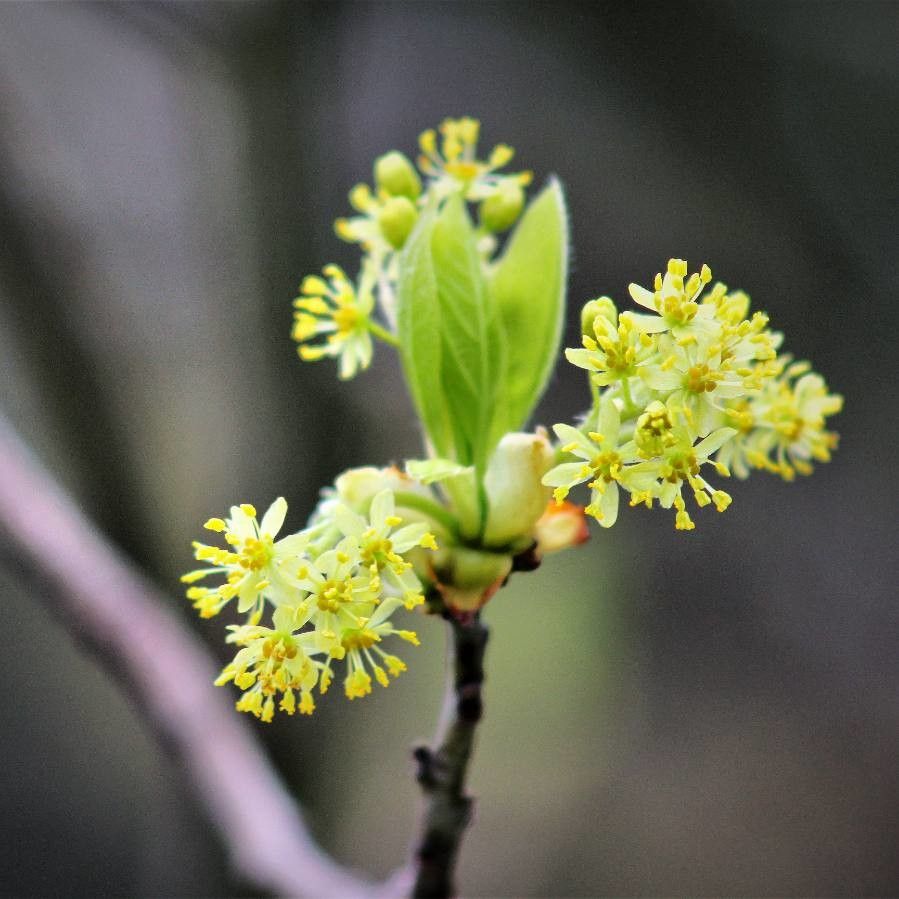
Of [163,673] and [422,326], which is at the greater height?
[422,326]

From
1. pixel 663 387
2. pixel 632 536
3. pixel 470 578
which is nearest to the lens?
pixel 663 387

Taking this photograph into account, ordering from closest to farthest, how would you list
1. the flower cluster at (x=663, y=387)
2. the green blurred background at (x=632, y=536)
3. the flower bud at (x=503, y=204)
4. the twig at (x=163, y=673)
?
the flower cluster at (x=663, y=387), the flower bud at (x=503, y=204), the twig at (x=163, y=673), the green blurred background at (x=632, y=536)

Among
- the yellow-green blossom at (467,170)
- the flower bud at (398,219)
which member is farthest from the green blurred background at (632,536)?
the flower bud at (398,219)

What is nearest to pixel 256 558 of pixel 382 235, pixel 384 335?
pixel 384 335

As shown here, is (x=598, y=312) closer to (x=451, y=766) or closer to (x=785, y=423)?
(x=785, y=423)


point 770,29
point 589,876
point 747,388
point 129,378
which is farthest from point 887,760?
point 747,388

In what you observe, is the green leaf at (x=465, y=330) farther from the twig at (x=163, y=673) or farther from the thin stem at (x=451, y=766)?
the twig at (x=163, y=673)
